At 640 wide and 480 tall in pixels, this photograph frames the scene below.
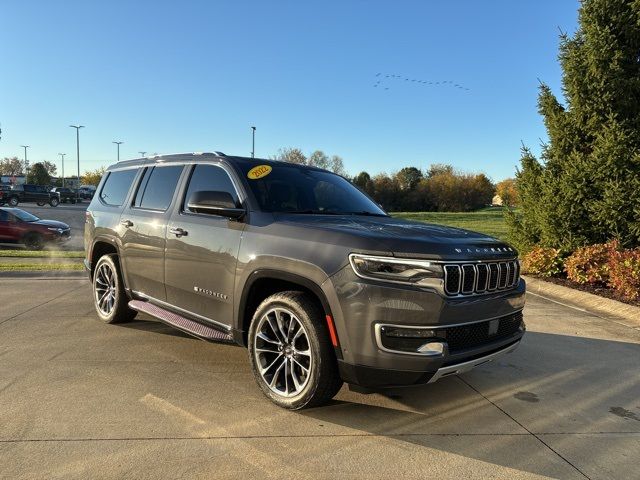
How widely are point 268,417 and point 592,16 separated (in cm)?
992

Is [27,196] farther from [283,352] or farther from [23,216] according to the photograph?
[283,352]

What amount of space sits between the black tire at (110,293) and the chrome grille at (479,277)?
12.8ft

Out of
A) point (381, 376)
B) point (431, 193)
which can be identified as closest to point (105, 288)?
point (381, 376)

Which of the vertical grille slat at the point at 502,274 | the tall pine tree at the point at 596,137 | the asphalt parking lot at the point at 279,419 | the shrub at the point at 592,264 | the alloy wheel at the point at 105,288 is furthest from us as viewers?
the tall pine tree at the point at 596,137

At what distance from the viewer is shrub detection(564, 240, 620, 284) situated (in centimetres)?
852

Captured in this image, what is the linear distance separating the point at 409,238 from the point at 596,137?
8219 mm

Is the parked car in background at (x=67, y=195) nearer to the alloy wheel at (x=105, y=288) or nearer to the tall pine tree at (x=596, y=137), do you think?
the alloy wheel at (x=105, y=288)

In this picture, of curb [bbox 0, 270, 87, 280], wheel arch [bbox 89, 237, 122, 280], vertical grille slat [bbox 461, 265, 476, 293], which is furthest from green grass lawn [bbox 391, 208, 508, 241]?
vertical grille slat [bbox 461, 265, 476, 293]

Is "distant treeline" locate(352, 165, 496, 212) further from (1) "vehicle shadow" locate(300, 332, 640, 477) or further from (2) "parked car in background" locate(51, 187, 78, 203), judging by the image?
(1) "vehicle shadow" locate(300, 332, 640, 477)

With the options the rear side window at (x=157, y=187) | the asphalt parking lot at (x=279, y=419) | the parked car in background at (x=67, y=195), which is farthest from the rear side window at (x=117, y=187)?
the parked car in background at (x=67, y=195)

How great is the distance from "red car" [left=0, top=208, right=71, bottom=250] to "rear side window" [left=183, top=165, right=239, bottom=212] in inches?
543

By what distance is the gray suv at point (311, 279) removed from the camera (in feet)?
10.2

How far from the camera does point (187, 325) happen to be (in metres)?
4.33

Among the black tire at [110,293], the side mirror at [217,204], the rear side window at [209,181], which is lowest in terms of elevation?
the black tire at [110,293]
